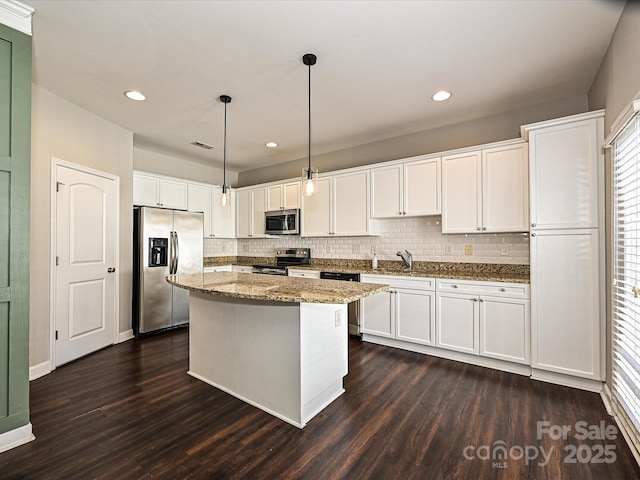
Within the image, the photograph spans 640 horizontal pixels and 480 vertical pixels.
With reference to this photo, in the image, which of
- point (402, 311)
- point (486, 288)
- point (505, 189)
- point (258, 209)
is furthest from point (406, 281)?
point (258, 209)

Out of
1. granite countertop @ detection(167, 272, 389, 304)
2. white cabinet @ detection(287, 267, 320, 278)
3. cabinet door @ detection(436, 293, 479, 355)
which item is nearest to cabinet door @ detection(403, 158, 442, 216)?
cabinet door @ detection(436, 293, 479, 355)

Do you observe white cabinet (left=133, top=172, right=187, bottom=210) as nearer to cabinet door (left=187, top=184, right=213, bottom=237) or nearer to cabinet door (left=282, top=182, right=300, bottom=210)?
cabinet door (left=187, top=184, right=213, bottom=237)

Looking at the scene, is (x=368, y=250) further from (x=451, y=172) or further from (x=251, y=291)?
(x=251, y=291)

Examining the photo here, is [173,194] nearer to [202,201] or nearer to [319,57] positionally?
[202,201]

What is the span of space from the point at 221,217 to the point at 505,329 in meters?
4.62

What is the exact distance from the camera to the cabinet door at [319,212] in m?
4.62

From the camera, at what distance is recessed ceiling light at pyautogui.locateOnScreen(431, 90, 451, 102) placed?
304cm

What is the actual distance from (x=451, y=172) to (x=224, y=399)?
3212 millimetres

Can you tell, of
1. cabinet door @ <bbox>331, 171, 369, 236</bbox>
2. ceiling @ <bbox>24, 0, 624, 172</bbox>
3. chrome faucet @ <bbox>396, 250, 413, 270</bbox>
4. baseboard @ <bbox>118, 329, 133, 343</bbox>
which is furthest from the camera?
cabinet door @ <bbox>331, 171, 369, 236</bbox>

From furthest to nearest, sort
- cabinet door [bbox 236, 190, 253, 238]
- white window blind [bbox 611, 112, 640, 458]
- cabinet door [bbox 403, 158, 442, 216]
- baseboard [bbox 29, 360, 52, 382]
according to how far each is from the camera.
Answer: cabinet door [bbox 236, 190, 253, 238] → cabinet door [bbox 403, 158, 442, 216] → baseboard [bbox 29, 360, 52, 382] → white window blind [bbox 611, 112, 640, 458]

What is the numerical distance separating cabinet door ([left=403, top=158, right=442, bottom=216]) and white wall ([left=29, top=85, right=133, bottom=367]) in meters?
3.62

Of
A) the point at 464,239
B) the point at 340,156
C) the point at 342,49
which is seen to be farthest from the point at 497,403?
the point at 340,156

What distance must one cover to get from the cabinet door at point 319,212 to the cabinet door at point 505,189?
6.77ft

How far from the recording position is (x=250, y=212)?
5.64m
